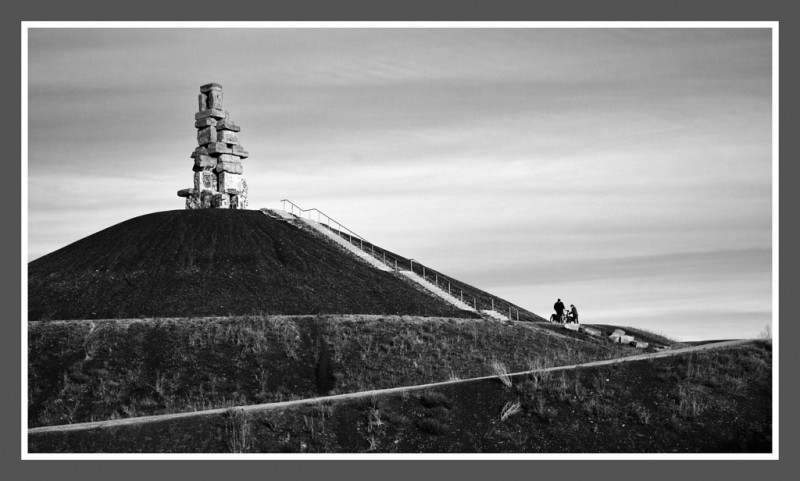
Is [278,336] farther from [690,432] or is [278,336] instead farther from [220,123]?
[220,123]

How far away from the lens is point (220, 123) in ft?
228

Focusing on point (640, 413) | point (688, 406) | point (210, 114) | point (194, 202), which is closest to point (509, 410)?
point (640, 413)

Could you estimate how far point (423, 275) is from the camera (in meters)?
63.9

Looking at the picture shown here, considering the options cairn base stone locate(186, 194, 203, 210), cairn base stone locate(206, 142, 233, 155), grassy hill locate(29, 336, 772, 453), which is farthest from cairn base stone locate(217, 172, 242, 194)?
grassy hill locate(29, 336, 772, 453)

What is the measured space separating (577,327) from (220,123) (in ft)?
92.4

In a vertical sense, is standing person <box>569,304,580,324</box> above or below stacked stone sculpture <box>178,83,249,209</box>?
below

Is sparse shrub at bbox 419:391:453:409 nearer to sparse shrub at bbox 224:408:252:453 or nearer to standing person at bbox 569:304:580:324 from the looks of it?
sparse shrub at bbox 224:408:252:453

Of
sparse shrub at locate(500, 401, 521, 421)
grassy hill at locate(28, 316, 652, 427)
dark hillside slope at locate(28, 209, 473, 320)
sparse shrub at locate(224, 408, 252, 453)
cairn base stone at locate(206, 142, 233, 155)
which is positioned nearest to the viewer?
sparse shrub at locate(224, 408, 252, 453)

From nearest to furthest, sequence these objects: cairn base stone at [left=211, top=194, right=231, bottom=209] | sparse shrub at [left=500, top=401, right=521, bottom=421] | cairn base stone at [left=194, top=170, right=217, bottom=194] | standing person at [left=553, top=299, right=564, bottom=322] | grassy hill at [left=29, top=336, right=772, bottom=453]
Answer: grassy hill at [left=29, top=336, right=772, bottom=453] < sparse shrub at [left=500, top=401, right=521, bottom=421] < standing person at [left=553, top=299, right=564, bottom=322] < cairn base stone at [left=194, top=170, right=217, bottom=194] < cairn base stone at [left=211, top=194, right=231, bottom=209]

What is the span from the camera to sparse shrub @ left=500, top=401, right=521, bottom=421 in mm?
29875

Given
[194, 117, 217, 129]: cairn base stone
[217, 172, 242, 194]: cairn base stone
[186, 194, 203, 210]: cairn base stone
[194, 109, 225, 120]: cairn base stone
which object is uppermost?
[194, 109, 225, 120]: cairn base stone

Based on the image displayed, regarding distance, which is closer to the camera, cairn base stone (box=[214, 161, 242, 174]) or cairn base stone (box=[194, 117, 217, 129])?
cairn base stone (box=[214, 161, 242, 174])

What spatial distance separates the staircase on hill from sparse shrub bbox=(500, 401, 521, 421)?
26068 millimetres

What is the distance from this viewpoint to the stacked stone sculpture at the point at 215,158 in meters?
68.6
